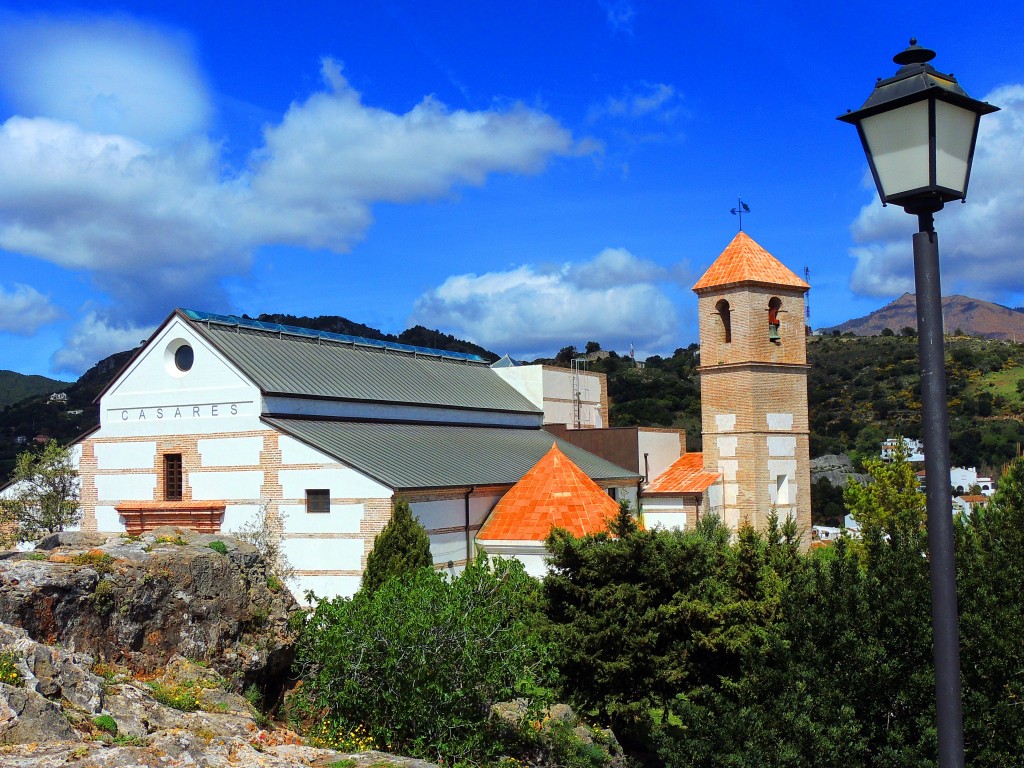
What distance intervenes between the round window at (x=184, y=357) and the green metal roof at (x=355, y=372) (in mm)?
983

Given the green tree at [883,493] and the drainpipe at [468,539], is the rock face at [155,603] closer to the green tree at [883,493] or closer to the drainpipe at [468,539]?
the drainpipe at [468,539]

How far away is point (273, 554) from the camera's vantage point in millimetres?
27000

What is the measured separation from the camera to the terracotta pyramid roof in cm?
3328

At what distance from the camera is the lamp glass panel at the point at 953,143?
5363mm

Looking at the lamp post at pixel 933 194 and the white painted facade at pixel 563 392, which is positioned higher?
the white painted facade at pixel 563 392

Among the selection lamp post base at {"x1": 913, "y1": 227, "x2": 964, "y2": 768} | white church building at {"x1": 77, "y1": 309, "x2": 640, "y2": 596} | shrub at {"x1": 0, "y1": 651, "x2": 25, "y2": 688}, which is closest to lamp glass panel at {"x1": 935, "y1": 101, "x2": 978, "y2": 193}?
lamp post base at {"x1": 913, "y1": 227, "x2": 964, "y2": 768}

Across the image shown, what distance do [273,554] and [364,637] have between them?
12.9 m

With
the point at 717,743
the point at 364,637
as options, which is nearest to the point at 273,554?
the point at 364,637

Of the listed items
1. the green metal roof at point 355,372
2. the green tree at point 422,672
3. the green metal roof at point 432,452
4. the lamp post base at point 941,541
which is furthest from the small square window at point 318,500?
the lamp post base at point 941,541

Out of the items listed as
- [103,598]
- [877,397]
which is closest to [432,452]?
[103,598]

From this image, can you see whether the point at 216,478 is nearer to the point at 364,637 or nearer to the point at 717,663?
the point at 364,637

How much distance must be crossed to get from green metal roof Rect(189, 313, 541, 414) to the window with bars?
4059 millimetres

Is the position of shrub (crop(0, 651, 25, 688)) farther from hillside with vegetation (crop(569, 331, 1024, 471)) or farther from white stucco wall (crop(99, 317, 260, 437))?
hillside with vegetation (crop(569, 331, 1024, 471))

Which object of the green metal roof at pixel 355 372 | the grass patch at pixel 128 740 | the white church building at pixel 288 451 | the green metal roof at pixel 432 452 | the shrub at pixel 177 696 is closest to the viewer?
the grass patch at pixel 128 740
